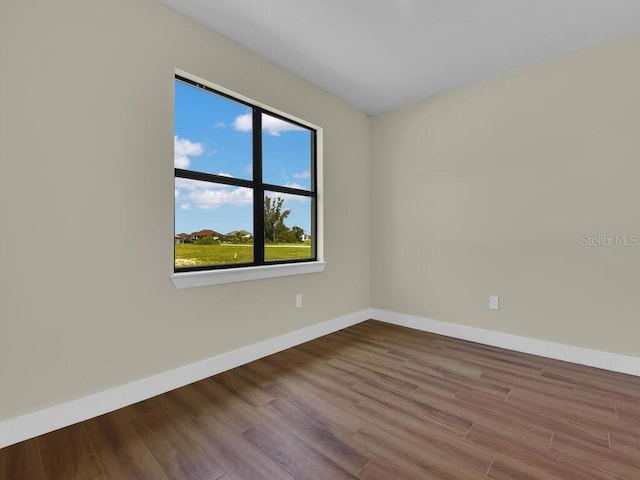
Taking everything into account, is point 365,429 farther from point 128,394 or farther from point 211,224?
point 211,224

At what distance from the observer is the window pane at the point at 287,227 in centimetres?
274

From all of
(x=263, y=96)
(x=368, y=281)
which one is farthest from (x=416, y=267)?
(x=263, y=96)

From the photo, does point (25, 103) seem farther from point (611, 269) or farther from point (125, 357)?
point (611, 269)

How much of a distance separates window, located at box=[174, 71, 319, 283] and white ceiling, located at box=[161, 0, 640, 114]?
48 centimetres

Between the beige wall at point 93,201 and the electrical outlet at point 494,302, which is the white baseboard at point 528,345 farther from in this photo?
the beige wall at point 93,201

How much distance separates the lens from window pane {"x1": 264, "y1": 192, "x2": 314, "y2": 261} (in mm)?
2740

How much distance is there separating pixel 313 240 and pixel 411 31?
1.95 m

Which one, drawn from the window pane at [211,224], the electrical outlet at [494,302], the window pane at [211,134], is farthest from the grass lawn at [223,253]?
the electrical outlet at [494,302]

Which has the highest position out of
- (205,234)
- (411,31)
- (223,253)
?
(411,31)

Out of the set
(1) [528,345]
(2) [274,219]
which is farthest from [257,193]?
(1) [528,345]

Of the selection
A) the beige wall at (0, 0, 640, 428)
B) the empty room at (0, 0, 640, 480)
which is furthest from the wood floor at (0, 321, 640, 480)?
the beige wall at (0, 0, 640, 428)

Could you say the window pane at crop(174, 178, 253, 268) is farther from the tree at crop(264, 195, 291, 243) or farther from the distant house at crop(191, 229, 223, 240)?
the tree at crop(264, 195, 291, 243)

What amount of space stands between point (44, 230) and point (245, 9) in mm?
1802

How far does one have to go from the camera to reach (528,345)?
2623mm
